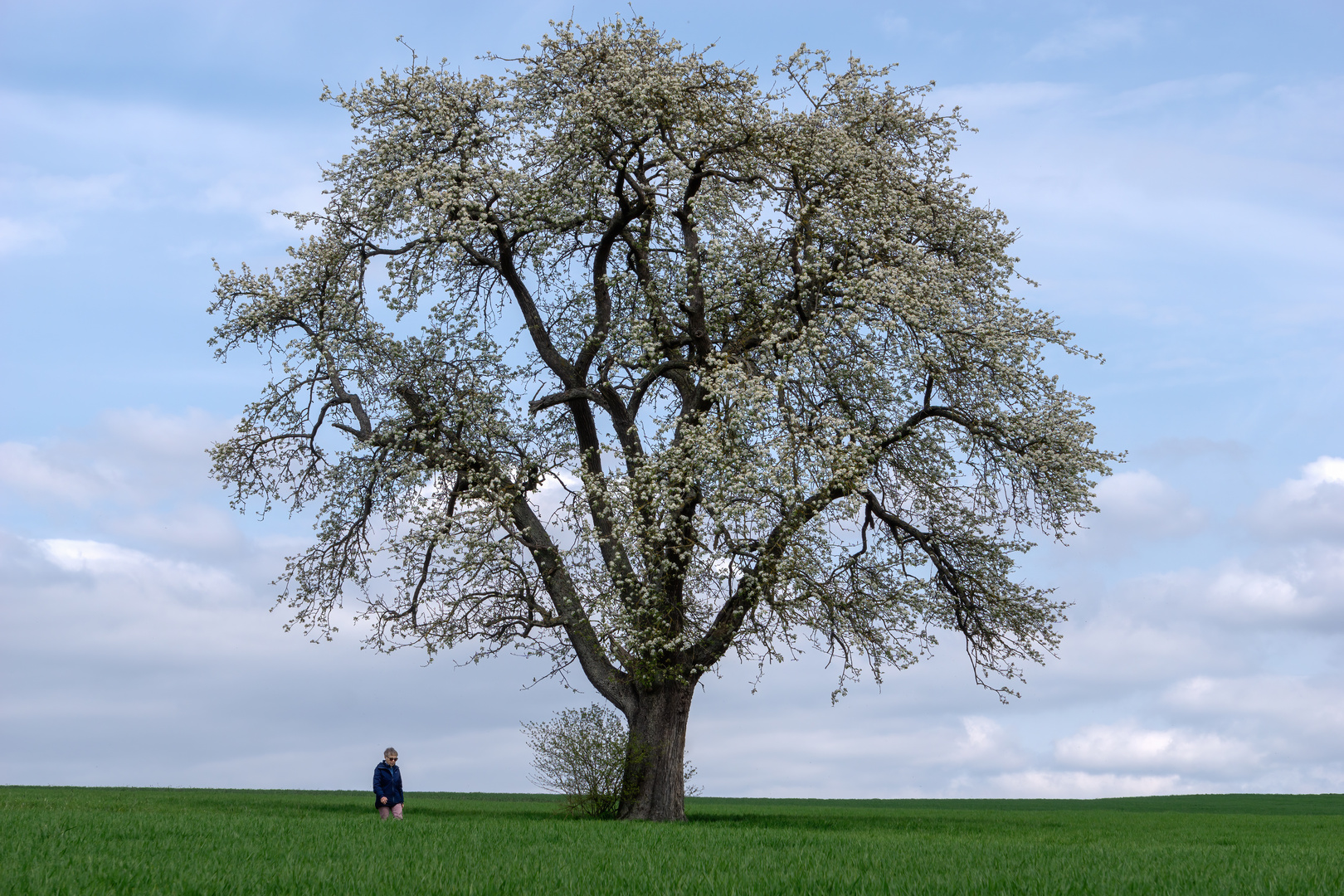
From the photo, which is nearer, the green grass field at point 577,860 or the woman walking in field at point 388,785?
the green grass field at point 577,860

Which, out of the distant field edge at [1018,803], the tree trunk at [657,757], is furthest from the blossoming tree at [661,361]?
the distant field edge at [1018,803]

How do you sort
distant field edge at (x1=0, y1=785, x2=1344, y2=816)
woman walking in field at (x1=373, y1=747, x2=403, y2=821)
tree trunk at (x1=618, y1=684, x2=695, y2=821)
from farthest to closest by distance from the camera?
distant field edge at (x1=0, y1=785, x2=1344, y2=816), tree trunk at (x1=618, y1=684, x2=695, y2=821), woman walking in field at (x1=373, y1=747, x2=403, y2=821)

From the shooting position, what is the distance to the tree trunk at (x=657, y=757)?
24641 mm

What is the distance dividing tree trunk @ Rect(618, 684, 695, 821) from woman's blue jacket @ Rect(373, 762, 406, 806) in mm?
5072

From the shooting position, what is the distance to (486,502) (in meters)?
25.2

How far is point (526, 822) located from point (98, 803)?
497 inches

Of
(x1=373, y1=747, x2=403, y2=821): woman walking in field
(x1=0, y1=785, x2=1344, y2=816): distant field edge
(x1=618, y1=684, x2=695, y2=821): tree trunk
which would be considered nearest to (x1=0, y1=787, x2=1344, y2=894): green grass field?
(x1=373, y1=747, x2=403, y2=821): woman walking in field

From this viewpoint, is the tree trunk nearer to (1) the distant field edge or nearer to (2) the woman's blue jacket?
(2) the woman's blue jacket

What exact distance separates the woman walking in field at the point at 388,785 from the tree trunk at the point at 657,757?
5074mm

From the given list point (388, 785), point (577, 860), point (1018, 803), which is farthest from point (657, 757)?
point (1018, 803)

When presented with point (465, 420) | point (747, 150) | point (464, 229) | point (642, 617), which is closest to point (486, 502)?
point (465, 420)

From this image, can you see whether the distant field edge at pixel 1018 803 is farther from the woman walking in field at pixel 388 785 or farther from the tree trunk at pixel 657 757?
the woman walking in field at pixel 388 785

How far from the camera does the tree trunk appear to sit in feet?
80.8

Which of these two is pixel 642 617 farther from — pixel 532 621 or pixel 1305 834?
pixel 1305 834
